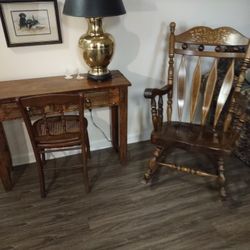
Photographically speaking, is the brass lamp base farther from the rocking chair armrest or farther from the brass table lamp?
the rocking chair armrest

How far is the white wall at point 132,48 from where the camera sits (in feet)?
5.63

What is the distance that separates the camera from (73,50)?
5.82 ft

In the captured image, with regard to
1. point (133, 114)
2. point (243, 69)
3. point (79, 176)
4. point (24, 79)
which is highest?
point (243, 69)

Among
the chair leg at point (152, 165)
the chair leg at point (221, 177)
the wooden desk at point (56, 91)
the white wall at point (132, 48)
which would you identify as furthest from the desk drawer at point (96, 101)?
the chair leg at point (221, 177)

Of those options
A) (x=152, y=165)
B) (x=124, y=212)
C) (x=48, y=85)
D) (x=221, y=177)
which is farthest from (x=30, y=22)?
(x=221, y=177)

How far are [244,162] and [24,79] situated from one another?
1859 mm

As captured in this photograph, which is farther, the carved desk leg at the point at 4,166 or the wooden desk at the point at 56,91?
the carved desk leg at the point at 4,166

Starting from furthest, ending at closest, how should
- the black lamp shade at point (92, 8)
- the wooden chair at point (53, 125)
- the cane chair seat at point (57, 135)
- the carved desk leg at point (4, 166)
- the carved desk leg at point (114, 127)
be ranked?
the carved desk leg at point (114, 127)
the carved desk leg at point (4, 166)
the cane chair seat at point (57, 135)
the black lamp shade at point (92, 8)
the wooden chair at point (53, 125)

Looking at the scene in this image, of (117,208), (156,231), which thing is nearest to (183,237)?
(156,231)

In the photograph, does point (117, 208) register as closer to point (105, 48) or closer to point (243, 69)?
point (105, 48)

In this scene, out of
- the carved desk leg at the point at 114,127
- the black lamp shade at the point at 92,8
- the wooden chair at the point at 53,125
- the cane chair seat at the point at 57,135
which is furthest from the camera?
the carved desk leg at the point at 114,127

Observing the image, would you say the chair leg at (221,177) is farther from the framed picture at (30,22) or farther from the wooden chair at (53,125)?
the framed picture at (30,22)

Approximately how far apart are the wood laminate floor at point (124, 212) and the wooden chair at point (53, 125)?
0.15 metres

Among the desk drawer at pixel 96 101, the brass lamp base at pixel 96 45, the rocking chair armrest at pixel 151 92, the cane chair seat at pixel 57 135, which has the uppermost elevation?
the brass lamp base at pixel 96 45
